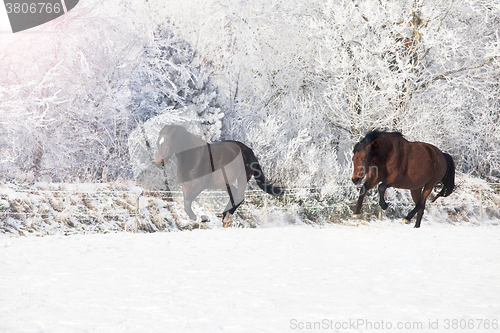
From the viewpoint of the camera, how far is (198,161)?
6930 mm

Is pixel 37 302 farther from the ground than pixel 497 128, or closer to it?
farther from the ground

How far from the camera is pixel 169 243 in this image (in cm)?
866

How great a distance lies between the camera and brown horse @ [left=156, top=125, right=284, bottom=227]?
674 centimetres

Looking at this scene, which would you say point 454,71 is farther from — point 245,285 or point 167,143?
point 245,285

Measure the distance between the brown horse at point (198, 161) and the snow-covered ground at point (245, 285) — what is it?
107cm

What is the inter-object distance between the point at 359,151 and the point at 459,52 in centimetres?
1049

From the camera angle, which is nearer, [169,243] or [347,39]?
[169,243]

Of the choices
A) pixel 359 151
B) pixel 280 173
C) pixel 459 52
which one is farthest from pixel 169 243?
pixel 459 52

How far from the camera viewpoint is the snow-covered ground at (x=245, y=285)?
3.97 metres

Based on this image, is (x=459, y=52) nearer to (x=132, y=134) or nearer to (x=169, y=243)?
(x=132, y=134)

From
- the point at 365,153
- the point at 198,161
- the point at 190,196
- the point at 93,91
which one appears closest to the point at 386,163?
the point at 365,153

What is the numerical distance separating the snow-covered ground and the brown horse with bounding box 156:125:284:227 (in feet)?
3.53

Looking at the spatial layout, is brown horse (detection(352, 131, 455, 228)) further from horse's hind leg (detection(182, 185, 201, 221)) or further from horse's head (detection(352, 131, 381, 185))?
horse's hind leg (detection(182, 185, 201, 221))

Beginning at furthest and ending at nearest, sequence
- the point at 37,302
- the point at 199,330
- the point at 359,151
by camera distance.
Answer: the point at 359,151 → the point at 37,302 → the point at 199,330
